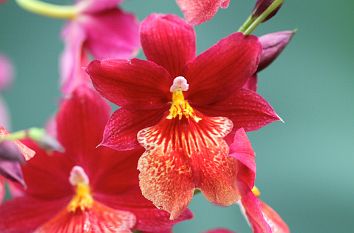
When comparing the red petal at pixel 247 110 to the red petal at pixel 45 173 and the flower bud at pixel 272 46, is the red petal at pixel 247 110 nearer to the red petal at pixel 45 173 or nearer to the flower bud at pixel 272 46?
the flower bud at pixel 272 46

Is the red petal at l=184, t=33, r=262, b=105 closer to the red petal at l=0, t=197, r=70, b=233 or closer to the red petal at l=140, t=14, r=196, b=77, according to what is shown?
the red petal at l=140, t=14, r=196, b=77

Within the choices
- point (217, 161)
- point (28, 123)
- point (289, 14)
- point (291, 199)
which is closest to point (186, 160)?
point (217, 161)

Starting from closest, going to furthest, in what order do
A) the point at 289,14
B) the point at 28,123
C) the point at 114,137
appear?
the point at 114,137 → the point at 289,14 → the point at 28,123

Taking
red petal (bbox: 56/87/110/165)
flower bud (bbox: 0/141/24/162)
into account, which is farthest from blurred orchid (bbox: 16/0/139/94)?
flower bud (bbox: 0/141/24/162)

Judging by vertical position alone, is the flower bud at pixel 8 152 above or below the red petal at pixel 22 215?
above

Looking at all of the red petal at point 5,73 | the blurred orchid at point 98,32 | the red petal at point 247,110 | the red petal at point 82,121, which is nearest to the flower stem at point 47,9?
the blurred orchid at point 98,32

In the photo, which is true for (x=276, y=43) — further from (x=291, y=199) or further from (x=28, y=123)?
(x=28, y=123)

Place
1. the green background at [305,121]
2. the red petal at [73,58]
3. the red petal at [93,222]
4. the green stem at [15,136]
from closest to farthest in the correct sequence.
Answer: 1. the green stem at [15,136]
2. the red petal at [93,222]
3. the red petal at [73,58]
4. the green background at [305,121]
